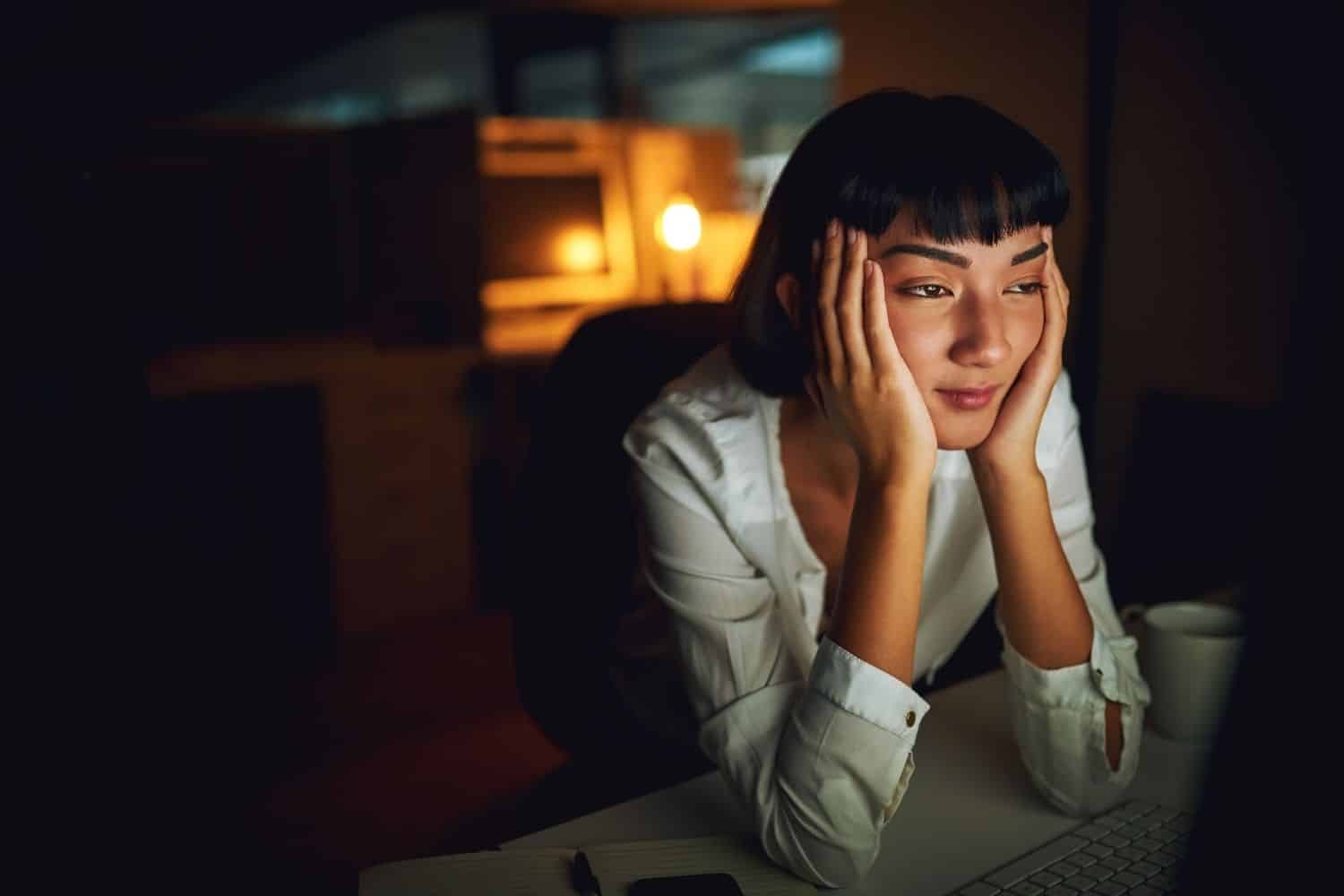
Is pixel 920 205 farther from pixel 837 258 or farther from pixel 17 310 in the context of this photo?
pixel 17 310

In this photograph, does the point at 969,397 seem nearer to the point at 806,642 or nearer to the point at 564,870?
the point at 806,642

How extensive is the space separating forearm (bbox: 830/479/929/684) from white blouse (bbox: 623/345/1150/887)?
18mm

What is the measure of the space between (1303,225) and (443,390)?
199 cm

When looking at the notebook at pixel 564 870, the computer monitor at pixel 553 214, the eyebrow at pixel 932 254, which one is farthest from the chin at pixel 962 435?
the computer monitor at pixel 553 214

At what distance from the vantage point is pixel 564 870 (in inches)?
28.1

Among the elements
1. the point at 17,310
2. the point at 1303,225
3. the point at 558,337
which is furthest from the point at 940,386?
the point at 558,337

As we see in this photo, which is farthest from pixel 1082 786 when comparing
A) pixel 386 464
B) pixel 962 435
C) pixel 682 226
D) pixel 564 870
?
pixel 682 226

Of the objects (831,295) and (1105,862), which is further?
(831,295)

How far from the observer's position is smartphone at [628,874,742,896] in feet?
2.21

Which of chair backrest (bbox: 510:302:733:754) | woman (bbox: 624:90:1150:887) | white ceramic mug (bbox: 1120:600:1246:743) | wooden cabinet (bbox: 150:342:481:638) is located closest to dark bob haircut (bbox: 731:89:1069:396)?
woman (bbox: 624:90:1150:887)

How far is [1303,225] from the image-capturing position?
53.4 inches

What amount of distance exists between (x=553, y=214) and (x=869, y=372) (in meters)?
2.83

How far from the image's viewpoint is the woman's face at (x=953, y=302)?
2.71 feet

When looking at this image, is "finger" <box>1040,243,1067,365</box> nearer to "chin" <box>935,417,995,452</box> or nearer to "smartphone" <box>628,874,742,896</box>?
"chin" <box>935,417,995,452</box>
